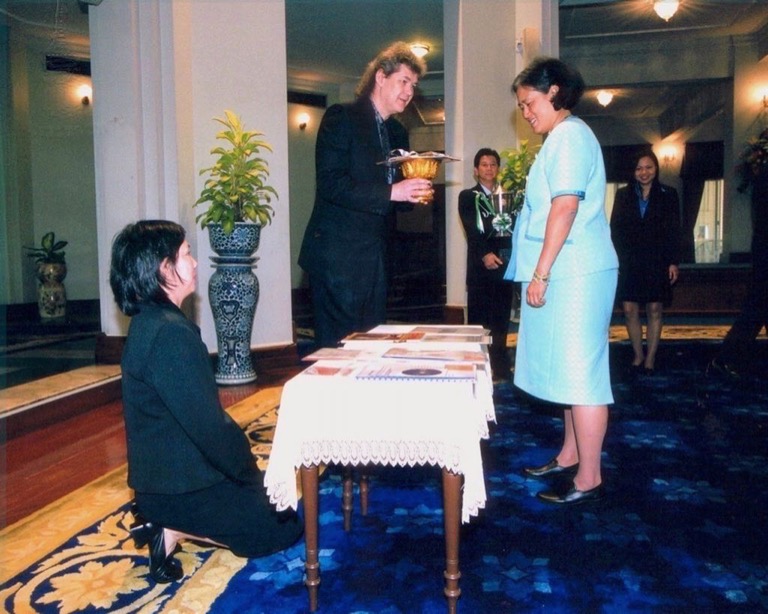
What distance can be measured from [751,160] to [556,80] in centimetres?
849

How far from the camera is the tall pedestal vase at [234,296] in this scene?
489cm

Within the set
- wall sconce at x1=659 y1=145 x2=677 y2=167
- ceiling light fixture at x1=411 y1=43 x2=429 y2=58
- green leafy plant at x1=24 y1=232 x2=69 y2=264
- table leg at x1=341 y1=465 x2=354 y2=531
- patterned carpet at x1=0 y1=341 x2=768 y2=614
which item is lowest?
patterned carpet at x1=0 y1=341 x2=768 y2=614

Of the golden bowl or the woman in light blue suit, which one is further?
the woman in light blue suit

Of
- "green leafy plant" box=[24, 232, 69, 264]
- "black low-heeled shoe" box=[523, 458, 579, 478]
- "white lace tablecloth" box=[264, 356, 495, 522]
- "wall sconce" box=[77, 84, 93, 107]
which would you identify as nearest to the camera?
"white lace tablecloth" box=[264, 356, 495, 522]

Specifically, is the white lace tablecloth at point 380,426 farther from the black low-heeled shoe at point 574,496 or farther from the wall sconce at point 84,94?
the wall sconce at point 84,94

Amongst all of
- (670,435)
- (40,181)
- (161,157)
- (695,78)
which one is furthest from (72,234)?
(695,78)

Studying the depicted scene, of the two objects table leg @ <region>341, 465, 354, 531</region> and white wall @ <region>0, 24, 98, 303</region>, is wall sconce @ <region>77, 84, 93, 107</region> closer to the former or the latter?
white wall @ <region>0, 24, 98, 303</region>

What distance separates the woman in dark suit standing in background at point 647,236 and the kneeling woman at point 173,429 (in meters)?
3.67

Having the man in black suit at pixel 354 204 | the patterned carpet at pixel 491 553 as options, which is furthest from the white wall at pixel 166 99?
the man in black suit at pixel 354 204

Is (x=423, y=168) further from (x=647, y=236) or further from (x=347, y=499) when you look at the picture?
(x=647, y=236)

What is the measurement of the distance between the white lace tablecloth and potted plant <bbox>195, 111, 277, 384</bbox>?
11.1 feet

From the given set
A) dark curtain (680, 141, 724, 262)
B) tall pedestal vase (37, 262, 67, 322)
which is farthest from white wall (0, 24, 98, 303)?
dark curtain (680, 141, 724, 262)

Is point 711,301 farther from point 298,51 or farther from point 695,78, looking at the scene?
point 298,51

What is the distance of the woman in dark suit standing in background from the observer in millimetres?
4883
